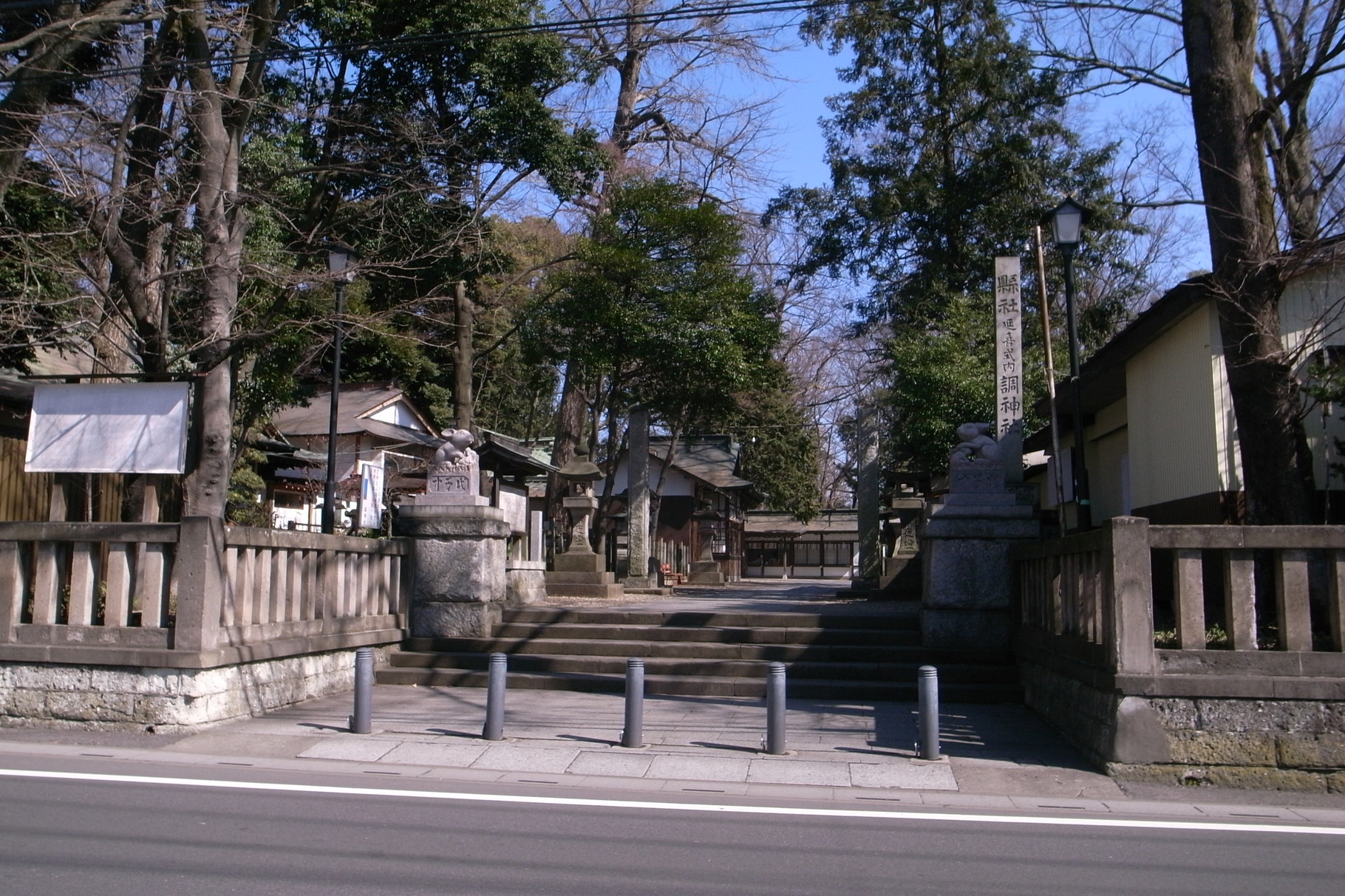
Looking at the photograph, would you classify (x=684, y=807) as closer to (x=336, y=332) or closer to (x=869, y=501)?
(x=336, y=332)

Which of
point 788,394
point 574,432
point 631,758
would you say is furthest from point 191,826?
point 788,394

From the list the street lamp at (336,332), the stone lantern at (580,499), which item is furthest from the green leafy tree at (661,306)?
the street lamp at (336,332)

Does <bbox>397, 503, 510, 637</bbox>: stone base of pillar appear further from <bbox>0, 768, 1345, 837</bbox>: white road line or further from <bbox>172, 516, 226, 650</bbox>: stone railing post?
<bbox>0, 768, 1345, 837</bbox>: white road line

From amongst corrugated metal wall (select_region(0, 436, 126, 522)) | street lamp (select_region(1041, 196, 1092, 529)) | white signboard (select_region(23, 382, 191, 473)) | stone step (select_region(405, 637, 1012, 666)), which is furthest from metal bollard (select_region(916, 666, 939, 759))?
corrugated metal wall (select_region(0, 436, 126, 522))

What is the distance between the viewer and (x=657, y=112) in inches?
1161

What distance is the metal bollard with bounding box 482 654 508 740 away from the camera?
32.5 feet

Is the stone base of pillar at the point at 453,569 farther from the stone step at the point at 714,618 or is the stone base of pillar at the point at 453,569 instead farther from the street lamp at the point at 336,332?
the street lamp at the point at 336,332

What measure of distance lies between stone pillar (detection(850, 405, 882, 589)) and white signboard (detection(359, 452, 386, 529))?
32.8ft

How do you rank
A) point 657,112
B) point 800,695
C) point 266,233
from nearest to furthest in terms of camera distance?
point 800,695, point 266,233, point 657,112

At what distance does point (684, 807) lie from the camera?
779cm

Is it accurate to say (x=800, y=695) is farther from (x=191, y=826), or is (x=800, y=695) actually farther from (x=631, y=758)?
(x=191, y=826)

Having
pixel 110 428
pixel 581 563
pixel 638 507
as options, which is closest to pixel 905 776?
pixel 110 428

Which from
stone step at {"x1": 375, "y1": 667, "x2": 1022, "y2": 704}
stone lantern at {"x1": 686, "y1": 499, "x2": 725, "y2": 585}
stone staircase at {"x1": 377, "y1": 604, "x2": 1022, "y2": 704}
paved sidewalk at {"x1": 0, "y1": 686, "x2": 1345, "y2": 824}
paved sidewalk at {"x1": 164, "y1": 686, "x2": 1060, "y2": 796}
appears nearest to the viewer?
paved sidewalk at {"x1": 0, "y1": 686, "x2": 1345, "y2": 824}

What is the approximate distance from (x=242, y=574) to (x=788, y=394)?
30.7m
